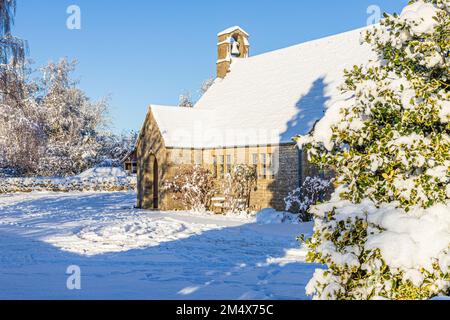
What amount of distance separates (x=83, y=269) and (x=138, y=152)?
19079mm

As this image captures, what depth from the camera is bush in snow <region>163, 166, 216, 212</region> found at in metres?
25.2

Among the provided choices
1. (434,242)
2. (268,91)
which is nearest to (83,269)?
(434,242)

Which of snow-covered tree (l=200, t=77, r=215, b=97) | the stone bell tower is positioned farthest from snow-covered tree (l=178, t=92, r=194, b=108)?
the stone bell tower

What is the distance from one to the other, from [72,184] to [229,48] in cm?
2081

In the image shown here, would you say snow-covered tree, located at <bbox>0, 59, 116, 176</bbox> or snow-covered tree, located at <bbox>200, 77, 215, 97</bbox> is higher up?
snow-covered tree, located at <bbox>200, 77, 215, 97</bbox>

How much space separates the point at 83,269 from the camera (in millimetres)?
9898

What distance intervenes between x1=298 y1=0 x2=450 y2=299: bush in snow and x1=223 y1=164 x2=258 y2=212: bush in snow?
16.6 meters

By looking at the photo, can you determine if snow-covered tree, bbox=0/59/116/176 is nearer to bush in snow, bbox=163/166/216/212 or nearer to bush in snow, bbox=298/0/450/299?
bush in snow, bbox=163/166/216/212

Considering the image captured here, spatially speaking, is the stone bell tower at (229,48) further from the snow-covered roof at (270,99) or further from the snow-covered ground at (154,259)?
the snow-covered ground at (154,259)

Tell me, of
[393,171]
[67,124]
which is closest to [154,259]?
[393,171]

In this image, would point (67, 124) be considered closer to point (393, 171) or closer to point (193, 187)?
point (193, 187)

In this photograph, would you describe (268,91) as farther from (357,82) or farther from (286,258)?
(357,82)

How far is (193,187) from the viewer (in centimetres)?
2522

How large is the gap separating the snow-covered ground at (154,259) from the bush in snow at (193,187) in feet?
19.3
